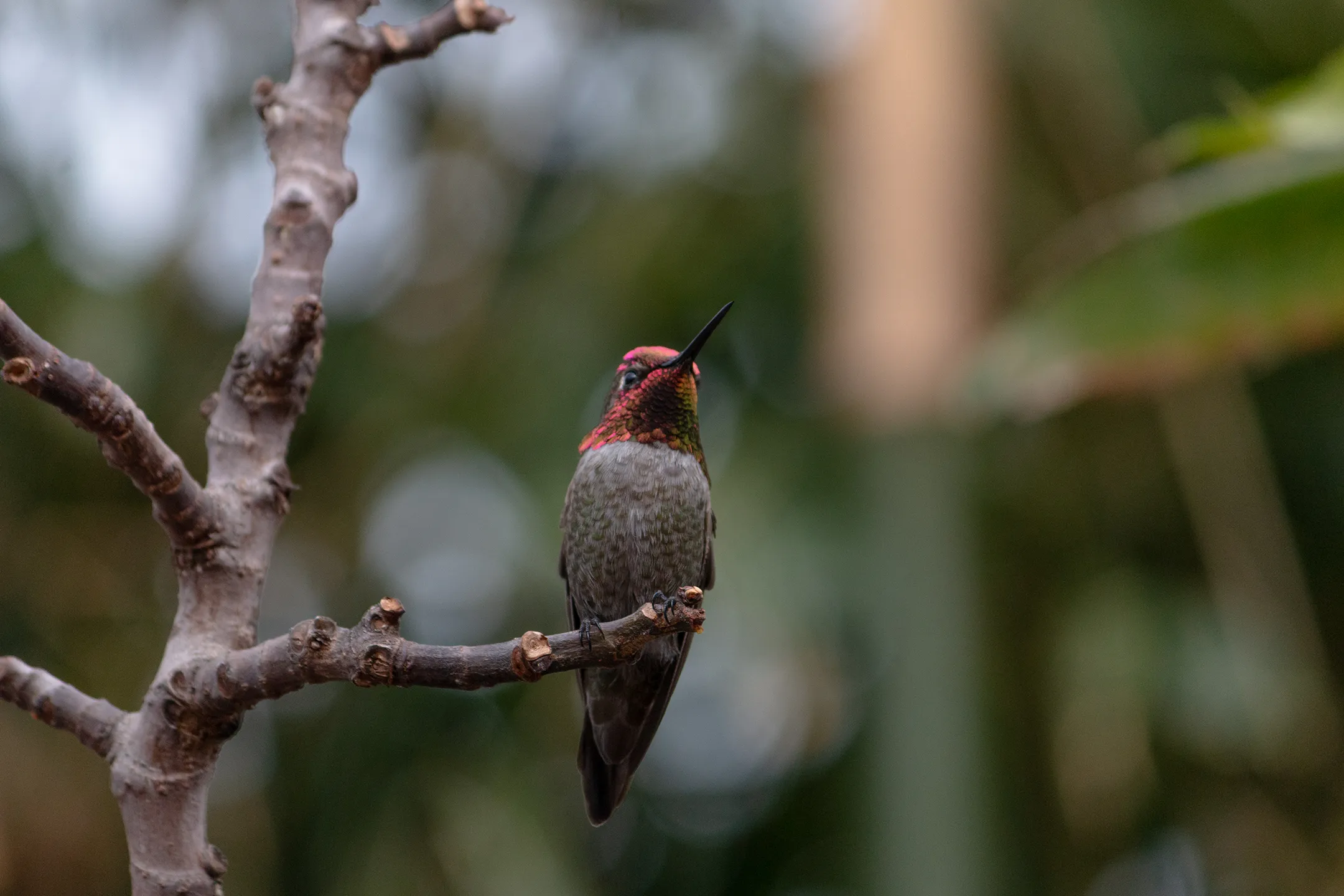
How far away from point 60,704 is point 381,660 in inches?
27.4

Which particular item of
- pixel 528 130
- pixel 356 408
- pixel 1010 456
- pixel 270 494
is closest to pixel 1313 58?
pixel 1010 456

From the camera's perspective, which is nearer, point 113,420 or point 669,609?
point 113,420

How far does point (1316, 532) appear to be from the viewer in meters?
7.57

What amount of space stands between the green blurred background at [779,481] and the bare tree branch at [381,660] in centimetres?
300

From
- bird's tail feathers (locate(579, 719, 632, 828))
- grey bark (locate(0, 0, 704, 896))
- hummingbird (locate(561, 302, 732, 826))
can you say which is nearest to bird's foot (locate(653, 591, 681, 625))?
grey bark (locate(0, 0, 704, 896))

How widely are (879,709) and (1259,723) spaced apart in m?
1.83

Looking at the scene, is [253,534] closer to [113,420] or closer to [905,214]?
[113,420]

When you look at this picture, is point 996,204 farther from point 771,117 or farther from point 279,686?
point 279,686

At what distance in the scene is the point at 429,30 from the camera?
2.56 m

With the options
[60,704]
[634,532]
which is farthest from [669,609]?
[634,532]

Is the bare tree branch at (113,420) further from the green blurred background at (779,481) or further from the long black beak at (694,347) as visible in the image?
the green blurred background at (779,481)

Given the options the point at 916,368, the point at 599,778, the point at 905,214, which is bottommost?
the point at 599,778

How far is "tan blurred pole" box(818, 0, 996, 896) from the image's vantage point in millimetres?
5191

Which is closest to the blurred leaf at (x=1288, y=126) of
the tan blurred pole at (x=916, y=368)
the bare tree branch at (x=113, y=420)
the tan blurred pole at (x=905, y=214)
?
the tan blurred pole at (x=916, y=368)
